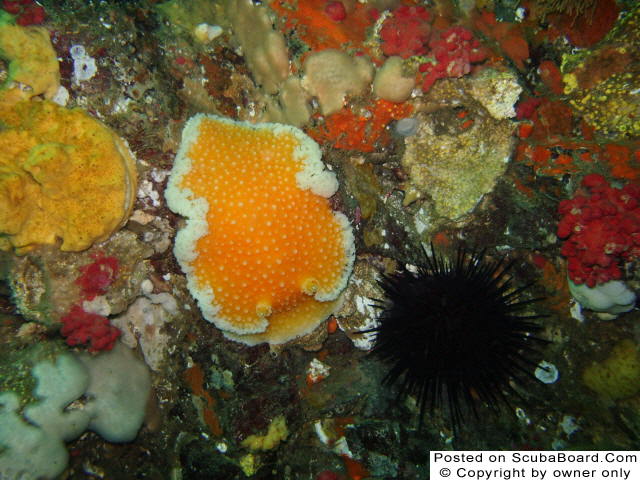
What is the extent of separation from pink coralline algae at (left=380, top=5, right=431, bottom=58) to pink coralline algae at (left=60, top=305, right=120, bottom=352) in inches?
149

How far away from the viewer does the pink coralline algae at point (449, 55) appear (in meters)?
3.34

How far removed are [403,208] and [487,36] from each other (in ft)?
6.27

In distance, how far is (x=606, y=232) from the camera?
3365mm

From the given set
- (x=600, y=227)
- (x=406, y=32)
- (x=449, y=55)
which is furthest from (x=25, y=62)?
(x=600, y=227)

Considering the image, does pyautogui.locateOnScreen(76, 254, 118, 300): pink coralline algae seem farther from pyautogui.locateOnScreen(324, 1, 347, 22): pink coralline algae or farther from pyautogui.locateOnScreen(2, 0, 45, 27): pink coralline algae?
pyautogui.locateOnScreen(324, 1, 347, 22): pink coralline algae

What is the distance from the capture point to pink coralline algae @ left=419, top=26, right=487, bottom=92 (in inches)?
131

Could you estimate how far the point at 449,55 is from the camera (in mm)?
3342

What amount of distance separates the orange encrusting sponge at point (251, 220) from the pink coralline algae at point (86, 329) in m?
0.99

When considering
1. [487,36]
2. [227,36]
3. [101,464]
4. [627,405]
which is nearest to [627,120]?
[487,36]

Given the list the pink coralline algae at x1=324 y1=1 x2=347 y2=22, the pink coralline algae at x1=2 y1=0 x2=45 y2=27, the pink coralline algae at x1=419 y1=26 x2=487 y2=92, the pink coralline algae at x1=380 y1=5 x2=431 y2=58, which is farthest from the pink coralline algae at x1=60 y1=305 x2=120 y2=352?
the pink coralline algae at x1=419 y1=26 x2=487 y2=92

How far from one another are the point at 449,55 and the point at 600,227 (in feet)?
7.00

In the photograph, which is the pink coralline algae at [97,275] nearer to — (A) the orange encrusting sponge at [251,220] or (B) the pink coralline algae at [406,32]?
(A) the orange encrusting sponge at [251,220]

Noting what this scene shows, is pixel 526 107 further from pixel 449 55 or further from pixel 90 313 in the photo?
pixel 90 313

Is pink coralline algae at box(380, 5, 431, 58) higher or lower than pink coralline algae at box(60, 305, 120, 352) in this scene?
higher
